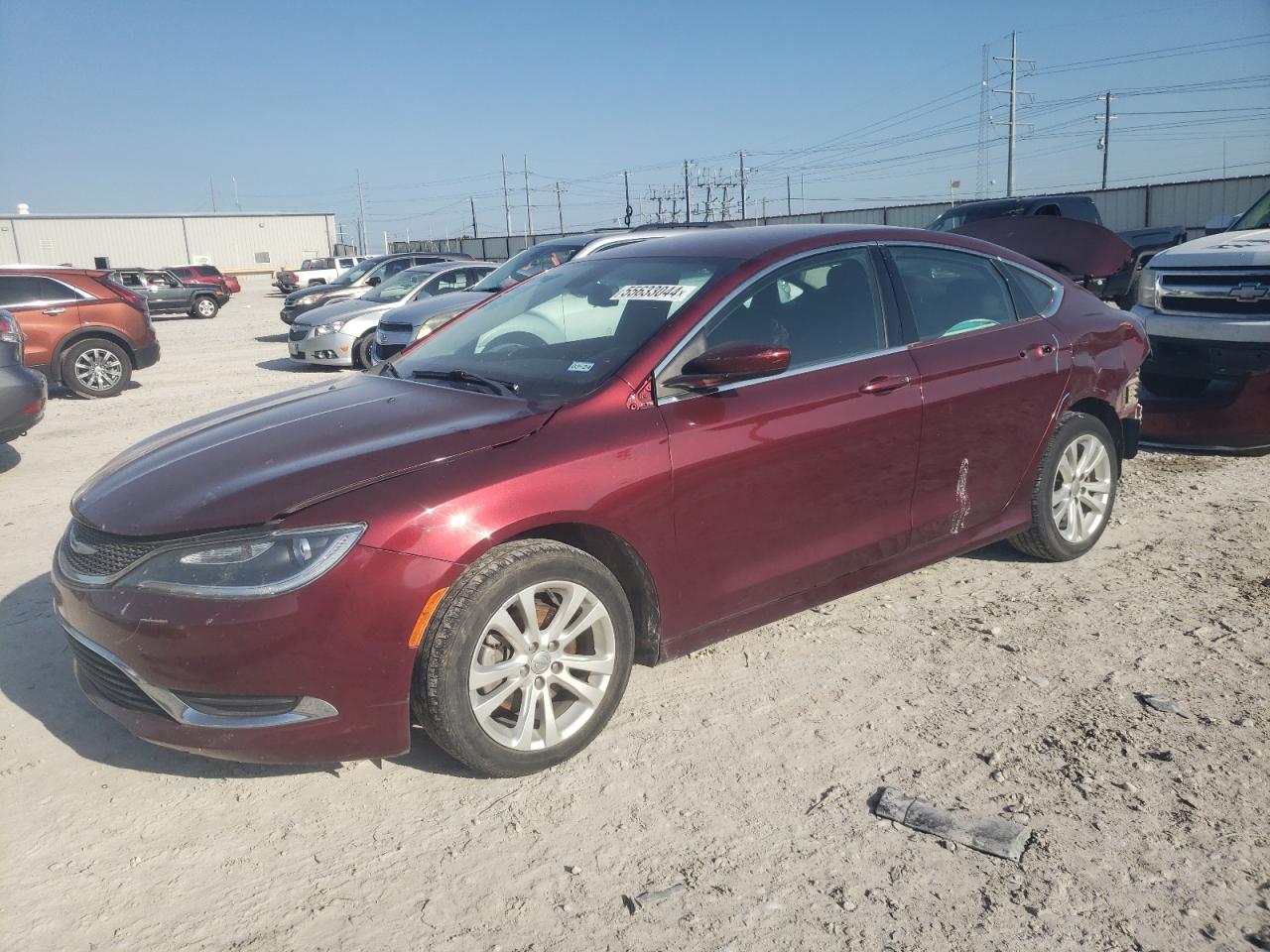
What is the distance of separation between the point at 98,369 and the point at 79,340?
406mm

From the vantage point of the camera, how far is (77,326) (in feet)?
40.5

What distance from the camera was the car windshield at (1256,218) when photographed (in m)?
8.20

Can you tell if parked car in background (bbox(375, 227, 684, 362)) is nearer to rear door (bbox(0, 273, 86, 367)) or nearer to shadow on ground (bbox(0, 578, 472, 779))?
rear door (bbox(0, 273, 86, 367))

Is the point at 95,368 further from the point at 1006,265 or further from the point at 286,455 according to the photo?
the point at 1006,265

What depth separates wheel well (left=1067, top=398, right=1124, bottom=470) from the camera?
4.89 meters

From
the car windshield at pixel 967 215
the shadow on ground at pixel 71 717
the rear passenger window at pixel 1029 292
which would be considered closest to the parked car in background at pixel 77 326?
the shadow on ground at pixel 71 717

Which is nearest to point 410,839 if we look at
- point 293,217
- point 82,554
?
point 82,554

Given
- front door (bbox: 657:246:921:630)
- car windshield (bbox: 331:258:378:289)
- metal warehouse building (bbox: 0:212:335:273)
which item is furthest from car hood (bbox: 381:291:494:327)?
metal warehouse building (bbox: 0:212:335:273)

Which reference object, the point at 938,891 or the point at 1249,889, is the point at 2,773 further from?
the point at 1249,889

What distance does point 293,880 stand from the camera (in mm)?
2709

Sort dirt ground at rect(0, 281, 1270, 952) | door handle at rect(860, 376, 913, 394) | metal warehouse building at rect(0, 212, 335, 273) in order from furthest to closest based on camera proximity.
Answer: metal warehouse building at rect(0, 212, 335, 273), door handle at rect(860, 376, 913, 394), dirt ground at rect(0, 281, 1270, 952)

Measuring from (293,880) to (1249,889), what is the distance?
8.17ft

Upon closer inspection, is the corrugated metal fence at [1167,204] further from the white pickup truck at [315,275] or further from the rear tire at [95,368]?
the white pickup truck at [315,275]

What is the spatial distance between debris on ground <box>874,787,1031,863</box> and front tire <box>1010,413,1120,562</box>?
2204mm
